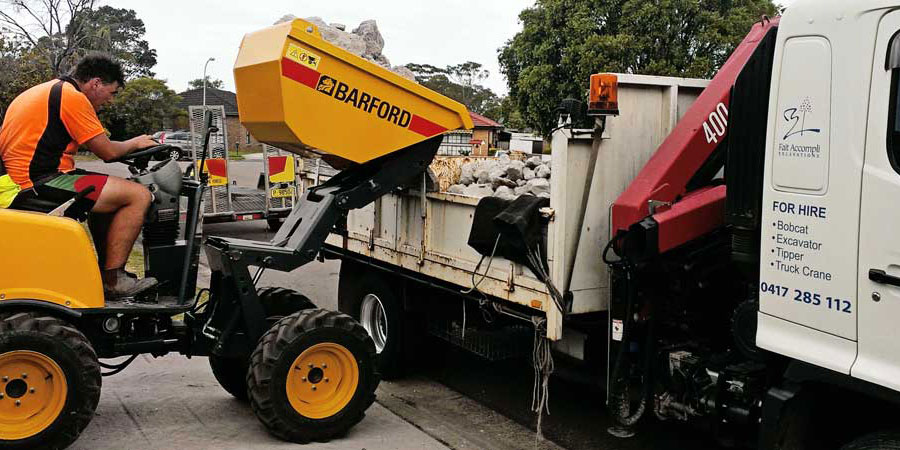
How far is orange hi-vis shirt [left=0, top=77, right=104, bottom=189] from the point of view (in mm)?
5023

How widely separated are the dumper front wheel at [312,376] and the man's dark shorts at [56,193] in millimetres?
1303

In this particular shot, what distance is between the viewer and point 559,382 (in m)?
7.00

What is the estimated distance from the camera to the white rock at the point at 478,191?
5969 mm

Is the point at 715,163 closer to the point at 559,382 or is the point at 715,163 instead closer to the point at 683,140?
the point at 683,140

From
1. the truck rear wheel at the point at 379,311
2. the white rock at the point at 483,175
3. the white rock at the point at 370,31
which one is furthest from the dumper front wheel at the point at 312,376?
the white rock at the point at 370,31

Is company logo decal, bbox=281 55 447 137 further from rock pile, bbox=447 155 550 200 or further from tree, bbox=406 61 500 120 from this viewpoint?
tree, bbox=406 61 500 120

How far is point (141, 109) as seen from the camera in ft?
186

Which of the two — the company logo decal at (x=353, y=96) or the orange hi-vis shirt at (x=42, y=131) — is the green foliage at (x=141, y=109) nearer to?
the orange hi-vis shirt at (x=42, y=131)

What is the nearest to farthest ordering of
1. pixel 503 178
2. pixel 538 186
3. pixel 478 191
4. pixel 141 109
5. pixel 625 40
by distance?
pixel 538 186, pixel 478 191, pixel 503 178, pixel 625 40, pixel 141 109

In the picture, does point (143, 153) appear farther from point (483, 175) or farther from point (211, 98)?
point (211, 98)

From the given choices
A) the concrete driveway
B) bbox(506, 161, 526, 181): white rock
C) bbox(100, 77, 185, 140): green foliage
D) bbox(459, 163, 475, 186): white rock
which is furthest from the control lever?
bbox(100, 77, 185, 140): green foliage

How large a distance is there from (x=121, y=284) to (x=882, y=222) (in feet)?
13.7

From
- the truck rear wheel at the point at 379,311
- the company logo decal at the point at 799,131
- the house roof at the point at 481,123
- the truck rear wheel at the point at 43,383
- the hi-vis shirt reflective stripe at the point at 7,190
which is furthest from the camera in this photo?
the house roof at the point at 481,123

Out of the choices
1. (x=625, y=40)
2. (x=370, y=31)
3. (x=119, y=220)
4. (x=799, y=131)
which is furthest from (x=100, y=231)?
(x=625, y=40)
